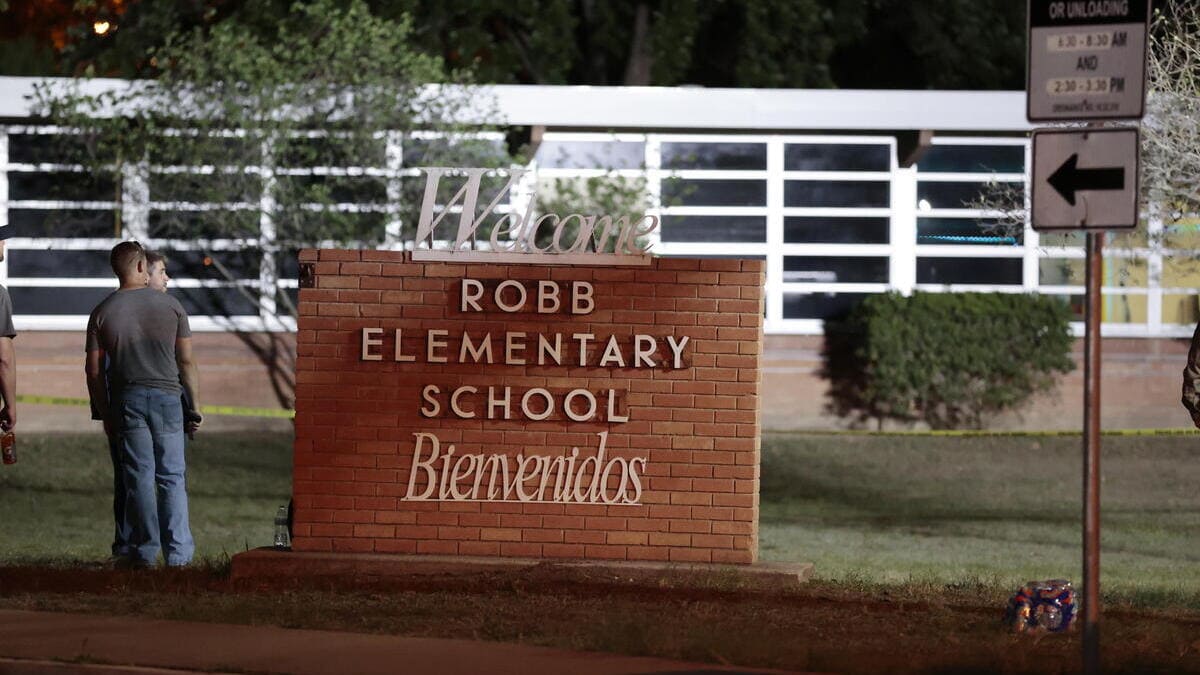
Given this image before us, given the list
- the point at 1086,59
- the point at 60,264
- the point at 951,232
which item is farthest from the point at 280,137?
the point at 1086,59

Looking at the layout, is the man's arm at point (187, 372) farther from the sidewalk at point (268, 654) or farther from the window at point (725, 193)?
the window at point (725, 193)

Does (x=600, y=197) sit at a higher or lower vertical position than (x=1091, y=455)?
higher

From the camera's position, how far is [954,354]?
22.7 metres

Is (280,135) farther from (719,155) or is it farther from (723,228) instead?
(723,228)

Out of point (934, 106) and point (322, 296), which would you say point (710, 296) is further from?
point (934, 106)

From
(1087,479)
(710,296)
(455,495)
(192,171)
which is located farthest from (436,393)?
(192,171)

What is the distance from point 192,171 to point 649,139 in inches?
224

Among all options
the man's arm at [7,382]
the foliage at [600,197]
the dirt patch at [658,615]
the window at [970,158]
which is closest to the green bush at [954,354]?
the window at [970,158]

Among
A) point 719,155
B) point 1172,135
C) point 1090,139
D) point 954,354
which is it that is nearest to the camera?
point 1090,139

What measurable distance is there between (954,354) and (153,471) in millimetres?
13637

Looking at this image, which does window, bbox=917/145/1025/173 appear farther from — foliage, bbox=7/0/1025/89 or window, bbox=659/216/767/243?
foliage, bbox=7/0/1025/89

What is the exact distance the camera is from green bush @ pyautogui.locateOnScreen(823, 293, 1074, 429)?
74.4ft

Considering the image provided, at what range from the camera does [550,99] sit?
2270cm

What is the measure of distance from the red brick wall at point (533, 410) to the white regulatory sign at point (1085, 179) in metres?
3.29
